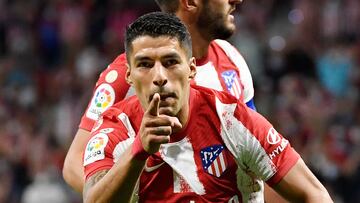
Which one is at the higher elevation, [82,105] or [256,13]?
[256,13]

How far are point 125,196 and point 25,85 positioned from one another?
843 centimetres

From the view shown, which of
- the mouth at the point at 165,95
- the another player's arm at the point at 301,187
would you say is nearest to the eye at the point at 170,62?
the mouth at the point at 165,95

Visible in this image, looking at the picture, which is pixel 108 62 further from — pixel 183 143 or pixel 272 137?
pixel 272 137

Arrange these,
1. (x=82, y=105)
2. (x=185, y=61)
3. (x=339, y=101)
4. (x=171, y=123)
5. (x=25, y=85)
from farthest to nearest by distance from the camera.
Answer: (x=25, y=85)
(x=82, y=105)
(x=339, y=101)
(x=185, y=61)
(x=171, y=123)

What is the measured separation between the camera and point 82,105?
1109 centimetres

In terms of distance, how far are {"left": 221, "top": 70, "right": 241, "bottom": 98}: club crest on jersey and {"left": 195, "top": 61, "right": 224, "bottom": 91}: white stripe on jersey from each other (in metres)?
0.05

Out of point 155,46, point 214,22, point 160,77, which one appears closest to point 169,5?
point 214,22

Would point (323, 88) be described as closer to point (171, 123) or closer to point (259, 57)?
point (259, 57)

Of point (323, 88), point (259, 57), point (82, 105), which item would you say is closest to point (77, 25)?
point (82, 105)

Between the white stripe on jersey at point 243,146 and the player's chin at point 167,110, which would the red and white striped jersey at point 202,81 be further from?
the player's chin at point 167,110

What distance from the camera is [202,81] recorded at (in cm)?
476

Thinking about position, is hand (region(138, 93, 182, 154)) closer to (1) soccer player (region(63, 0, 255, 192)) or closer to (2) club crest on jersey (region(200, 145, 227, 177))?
(2) club crest on jersey (region(200, 145, 227, 177))

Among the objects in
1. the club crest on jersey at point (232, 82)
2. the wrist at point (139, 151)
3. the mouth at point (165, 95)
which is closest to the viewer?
the wrist at point (139, 151)

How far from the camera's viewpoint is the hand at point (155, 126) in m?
3.52
